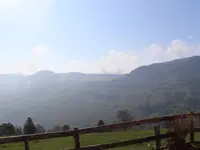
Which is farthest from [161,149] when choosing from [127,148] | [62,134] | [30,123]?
[30,123]

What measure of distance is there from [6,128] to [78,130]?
64.6 meters

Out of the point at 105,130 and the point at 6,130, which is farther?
the point at 6,130

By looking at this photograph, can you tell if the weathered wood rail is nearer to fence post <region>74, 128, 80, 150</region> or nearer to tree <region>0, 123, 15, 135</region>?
fence post <region>74, 128, 80, 150</region>

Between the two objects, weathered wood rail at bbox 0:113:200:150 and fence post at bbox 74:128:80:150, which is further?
fence post at bbox 74:128:80:150

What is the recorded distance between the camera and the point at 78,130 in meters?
11.7

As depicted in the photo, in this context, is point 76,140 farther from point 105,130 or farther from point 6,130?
point 6,130

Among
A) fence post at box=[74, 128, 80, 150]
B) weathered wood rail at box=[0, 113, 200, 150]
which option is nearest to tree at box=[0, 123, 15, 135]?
weathered wood rail at box=[0, 113, 200, 150]

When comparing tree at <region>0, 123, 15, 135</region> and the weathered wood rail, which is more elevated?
the weathered wood rail

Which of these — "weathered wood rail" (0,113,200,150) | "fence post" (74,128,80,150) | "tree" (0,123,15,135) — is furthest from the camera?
"tree" (0,123,15,135)

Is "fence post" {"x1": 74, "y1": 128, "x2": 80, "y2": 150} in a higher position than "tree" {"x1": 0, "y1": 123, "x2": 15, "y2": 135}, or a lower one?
higher

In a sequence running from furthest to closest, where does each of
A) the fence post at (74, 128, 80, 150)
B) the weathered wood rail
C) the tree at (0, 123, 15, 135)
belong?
the tree at (0, 123, 15, 135) → the fence post at (74, 128, 80, 150) → the weathered wood rail

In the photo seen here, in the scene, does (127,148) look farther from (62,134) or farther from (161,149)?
(62,134)

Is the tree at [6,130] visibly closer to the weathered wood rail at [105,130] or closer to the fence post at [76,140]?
the weathered wood rail at [105,130]

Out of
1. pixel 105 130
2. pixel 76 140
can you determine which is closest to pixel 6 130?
pixel 105 130
